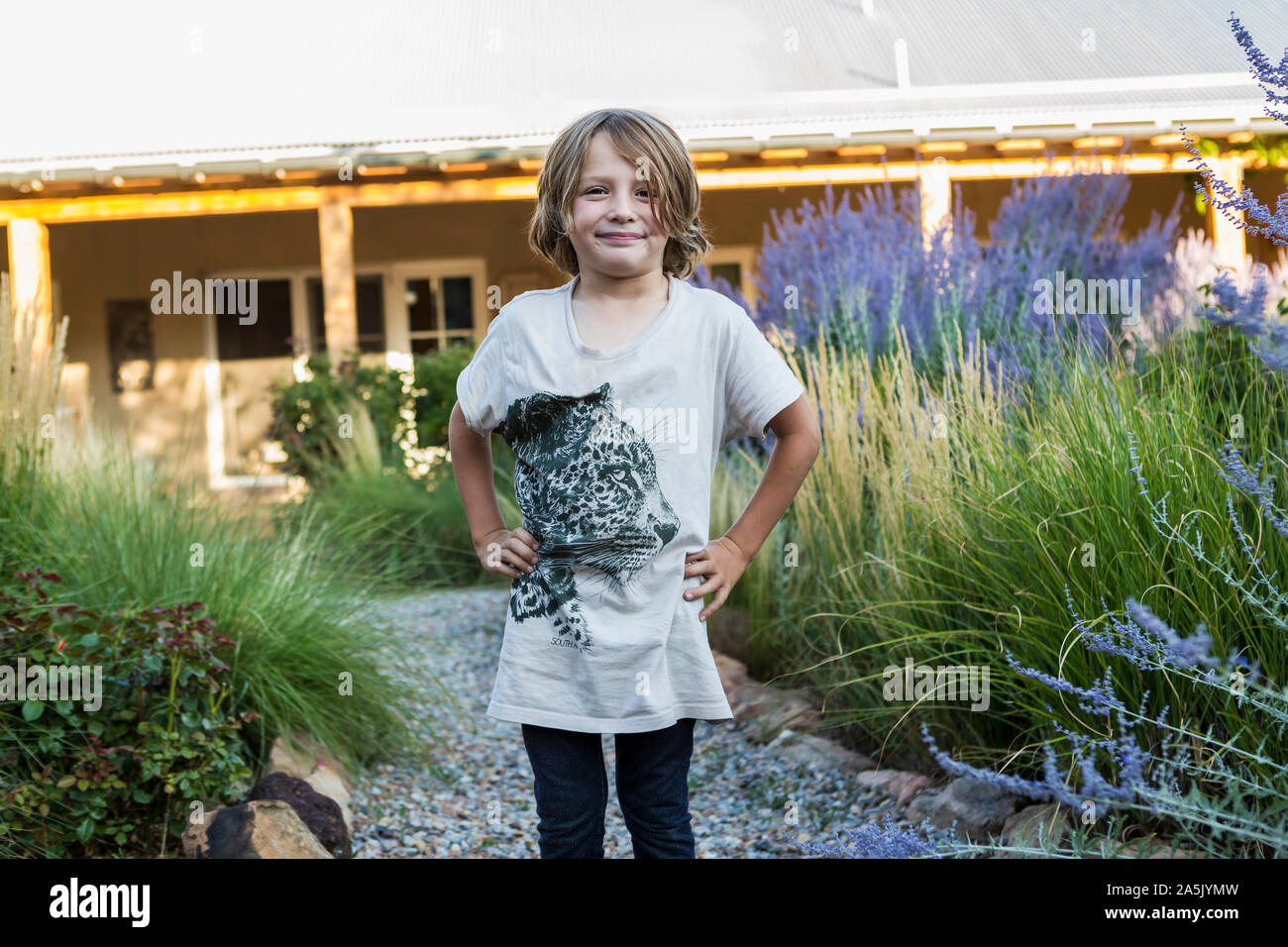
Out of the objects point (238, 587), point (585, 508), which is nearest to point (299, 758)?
point (238, 587)

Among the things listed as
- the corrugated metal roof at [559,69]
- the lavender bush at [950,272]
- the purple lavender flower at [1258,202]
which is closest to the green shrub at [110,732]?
the purple lavender flower at [1258,202]

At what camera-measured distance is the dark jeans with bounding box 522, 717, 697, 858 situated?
6.15ft

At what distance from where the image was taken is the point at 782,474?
6.51 feet

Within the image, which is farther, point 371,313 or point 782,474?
point 371,313

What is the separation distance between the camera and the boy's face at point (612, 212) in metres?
1.87

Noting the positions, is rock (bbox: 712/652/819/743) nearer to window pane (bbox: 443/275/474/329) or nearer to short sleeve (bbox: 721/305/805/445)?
short sleeve (bbox: 721/305/805/445)

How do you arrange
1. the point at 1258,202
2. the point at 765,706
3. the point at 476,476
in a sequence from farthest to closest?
the point at 765,706
the point at 1258,202
the point at 476,476

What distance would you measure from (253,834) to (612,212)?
5.41ft

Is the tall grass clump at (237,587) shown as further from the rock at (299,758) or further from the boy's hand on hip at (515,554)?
the boy's hand on hip at (515,554)

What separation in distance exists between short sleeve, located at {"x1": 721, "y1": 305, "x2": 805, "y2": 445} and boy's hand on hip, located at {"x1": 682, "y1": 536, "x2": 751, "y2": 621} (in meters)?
0.22

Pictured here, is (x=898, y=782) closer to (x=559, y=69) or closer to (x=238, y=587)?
(x=238, y=587)
